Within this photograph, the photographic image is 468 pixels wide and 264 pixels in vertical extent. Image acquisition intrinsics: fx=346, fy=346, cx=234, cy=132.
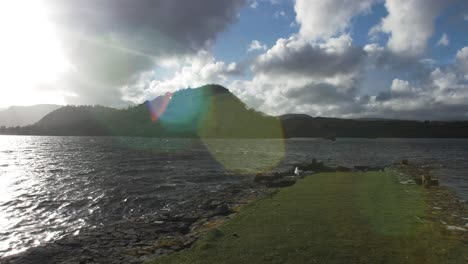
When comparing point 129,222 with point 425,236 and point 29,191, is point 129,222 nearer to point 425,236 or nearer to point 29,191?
point 425,236

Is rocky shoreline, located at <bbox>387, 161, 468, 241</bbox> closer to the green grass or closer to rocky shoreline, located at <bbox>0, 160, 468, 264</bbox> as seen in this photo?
rocky shoreline, located at <bbox>0, 160, 468, 264</bbox>

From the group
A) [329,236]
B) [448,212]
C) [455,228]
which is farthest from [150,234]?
[448,212]

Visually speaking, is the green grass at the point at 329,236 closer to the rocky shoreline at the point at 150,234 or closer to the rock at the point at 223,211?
the rocky shoreline at the point at 150,234

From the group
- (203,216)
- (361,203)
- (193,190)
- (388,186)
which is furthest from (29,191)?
(388,186)

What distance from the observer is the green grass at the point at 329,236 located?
13.4m

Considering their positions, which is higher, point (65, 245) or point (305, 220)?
point (305, 220)

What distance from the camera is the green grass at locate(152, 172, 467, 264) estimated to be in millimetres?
13359

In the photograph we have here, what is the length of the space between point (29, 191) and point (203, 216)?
81.9 ft

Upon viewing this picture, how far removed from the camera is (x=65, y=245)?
1855 centimetres

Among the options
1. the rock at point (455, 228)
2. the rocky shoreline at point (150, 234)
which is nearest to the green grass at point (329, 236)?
the rock at point (455, 228)

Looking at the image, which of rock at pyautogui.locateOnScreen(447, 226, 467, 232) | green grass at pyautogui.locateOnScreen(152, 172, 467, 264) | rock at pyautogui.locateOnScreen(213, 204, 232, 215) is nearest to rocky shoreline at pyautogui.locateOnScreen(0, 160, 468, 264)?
rock at pyautogui.locateOnScreen(213, 204, 232, 215)

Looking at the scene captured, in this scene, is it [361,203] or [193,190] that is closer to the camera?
[361,203]

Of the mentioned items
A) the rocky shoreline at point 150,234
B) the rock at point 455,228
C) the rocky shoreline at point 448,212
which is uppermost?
the rock at point 455,228

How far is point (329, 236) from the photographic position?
15.8 m
